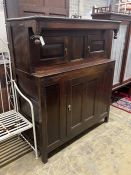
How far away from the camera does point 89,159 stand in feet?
5.71

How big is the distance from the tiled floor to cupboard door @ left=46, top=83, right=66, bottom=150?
213 millimetres

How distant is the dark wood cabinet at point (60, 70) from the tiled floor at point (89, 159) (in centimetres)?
16

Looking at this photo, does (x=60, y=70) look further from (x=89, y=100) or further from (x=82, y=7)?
(x=82, y=7)

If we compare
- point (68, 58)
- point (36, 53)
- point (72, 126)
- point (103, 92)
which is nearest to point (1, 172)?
point (72, 126)

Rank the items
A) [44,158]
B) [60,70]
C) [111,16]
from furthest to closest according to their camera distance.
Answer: [111,16], [44,158], [60,70]

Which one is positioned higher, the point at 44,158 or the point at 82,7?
the point at 82,7

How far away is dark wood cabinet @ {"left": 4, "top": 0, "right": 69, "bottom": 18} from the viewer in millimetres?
1698

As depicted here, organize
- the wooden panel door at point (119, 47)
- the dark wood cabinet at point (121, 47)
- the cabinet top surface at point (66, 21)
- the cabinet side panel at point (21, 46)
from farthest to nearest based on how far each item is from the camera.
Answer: the wooden panel door at point (119, 47) → the dark wood cabinet at point (121, 47) → the cabinet side panel at point (21, 46) → the cabinet top surface at point (66, 21)

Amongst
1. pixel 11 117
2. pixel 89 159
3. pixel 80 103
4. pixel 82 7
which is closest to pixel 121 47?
pixel 82 7

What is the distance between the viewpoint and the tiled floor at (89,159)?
1591 millimetres

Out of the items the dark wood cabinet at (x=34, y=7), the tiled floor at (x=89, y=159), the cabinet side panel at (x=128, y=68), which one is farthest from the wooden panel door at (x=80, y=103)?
the cabinet side panel at (x=128, y=68)

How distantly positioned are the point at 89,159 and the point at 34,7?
1.82 metres

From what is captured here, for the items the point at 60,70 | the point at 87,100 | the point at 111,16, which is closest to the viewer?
the point at 60,70

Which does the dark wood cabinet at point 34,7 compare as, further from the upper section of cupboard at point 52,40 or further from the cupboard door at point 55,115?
the cupboard door at point 55,115
